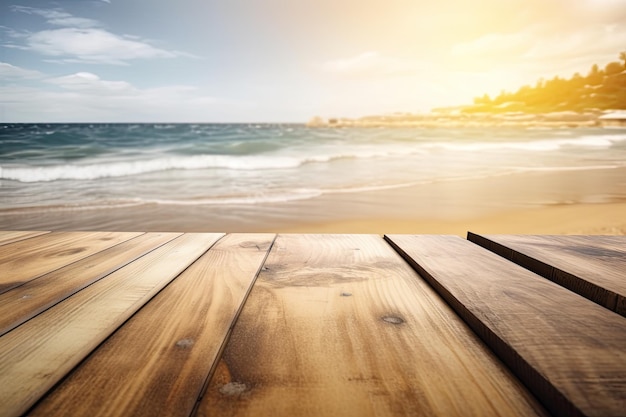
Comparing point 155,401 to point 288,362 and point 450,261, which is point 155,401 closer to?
point 288,362

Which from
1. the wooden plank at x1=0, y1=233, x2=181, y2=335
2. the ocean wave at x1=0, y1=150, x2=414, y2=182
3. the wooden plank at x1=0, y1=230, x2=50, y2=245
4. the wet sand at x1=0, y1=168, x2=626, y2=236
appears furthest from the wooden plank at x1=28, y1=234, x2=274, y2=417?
the ocean wave at x1=0, y1=150, x2=414, y2=182

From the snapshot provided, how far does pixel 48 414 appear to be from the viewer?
39cm

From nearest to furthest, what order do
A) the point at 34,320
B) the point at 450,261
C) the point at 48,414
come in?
the point at 48,414 < the point at 34,320 < the point at 450,261

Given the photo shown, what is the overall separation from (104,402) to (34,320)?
0.34 meters

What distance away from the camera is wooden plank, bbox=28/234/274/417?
1.34 ft

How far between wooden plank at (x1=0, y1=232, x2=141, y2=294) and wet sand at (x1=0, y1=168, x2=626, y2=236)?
2.35m

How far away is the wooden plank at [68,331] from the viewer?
1.48ft

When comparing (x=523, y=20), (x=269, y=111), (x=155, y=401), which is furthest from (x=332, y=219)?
(x=269, y=111)

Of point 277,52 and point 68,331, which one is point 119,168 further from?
point 277,52

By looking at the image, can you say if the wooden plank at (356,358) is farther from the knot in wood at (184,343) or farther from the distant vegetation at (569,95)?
the distant vegetation at (569,95)

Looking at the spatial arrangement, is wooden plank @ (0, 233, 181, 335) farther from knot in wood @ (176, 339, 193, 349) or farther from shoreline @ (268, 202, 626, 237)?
shoreline @ (268, 202, 626, 237)

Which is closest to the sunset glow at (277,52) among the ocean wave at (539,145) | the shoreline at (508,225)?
the ocean wave at (539,145)

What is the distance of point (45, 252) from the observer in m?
1.10

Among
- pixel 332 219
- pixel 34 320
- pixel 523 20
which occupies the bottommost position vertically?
pixel 332 219
